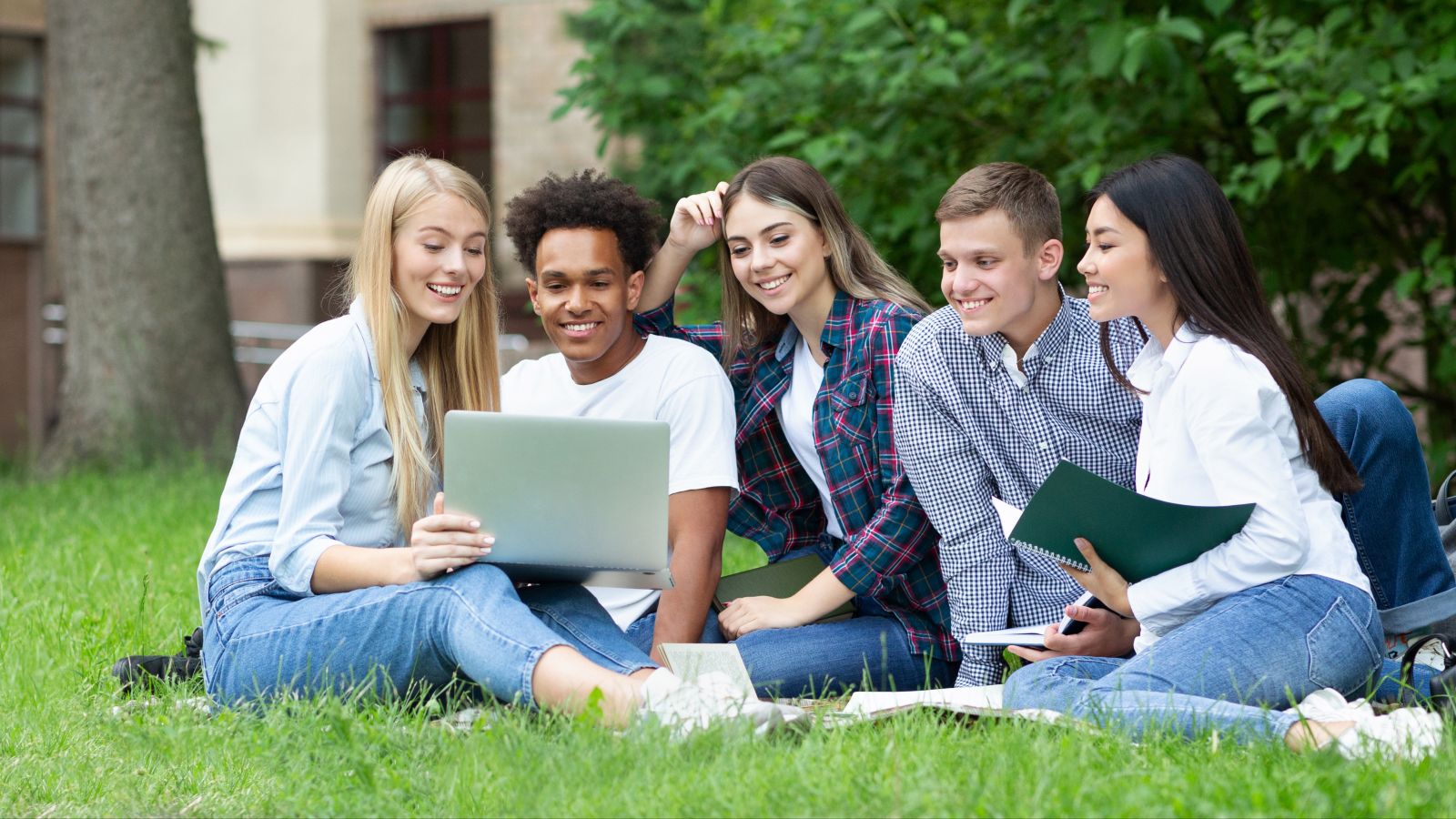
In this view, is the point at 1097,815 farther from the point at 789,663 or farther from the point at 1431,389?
the point at 1431,389

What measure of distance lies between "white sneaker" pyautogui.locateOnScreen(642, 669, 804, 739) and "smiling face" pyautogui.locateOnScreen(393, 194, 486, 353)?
1.07 metres

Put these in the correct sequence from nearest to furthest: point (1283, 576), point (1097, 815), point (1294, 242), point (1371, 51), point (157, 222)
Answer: point (1097, 815) < point (1283, 576) < point (1371, 51) < point (1294, 242) < point (157, 222)

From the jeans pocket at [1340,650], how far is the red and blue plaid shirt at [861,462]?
98cm

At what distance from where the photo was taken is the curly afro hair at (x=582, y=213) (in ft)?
12.0

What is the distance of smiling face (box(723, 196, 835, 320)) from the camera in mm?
3635

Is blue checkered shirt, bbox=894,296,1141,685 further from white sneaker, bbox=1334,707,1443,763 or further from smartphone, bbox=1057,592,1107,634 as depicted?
white sneaker, bbox=1334,707,1443,763

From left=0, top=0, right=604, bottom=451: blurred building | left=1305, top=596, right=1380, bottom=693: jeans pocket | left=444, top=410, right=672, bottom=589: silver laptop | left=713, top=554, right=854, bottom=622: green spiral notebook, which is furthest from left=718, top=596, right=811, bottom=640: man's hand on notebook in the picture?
left=0, top=0, right=604, bottom=451: blurred building

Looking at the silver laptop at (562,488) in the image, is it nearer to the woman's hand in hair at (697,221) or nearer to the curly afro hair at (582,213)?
the curly afro hair at (582,213)

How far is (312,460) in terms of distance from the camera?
10.3ft

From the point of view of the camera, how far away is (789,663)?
352cm

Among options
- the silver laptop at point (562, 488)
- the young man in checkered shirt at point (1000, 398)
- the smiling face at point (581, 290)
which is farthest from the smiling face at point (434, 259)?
the young man in checkered shirt at point (1000, 398)

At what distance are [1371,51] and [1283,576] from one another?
269cm

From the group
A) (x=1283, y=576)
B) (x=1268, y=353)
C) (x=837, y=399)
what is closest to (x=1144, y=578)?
(x=1283, y=576)

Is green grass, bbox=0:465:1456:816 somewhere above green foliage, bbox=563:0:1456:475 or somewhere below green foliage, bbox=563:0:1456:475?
below
